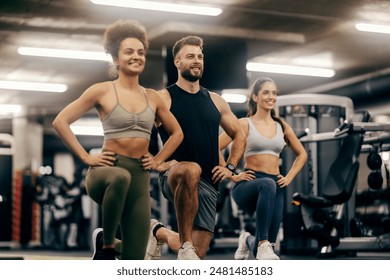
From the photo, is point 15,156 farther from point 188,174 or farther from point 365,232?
point 188,174

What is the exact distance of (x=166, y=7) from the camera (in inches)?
154

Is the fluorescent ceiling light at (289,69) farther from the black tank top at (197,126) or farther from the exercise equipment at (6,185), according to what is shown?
the exercise equipment at (6,185)

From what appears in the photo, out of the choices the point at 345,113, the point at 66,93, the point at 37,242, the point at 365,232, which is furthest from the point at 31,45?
the point at 37,242

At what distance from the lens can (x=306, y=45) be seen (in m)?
4.60

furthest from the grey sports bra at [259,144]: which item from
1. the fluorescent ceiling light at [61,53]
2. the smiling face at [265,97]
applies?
the fluorescent ceiling light at [61,53]

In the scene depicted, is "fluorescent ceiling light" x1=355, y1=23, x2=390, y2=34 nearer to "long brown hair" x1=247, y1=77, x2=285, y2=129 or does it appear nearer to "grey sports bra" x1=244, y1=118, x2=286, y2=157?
"long brown hair" x1=247, y1=77, x2=285, y2=129

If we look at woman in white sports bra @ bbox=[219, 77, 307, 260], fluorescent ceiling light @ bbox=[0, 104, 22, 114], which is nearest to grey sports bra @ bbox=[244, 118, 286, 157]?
woman in white sports bra @ bbox=[219, 77, 307, 260]

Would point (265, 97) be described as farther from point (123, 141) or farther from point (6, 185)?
point (6, 185)

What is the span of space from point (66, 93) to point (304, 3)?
157 cm

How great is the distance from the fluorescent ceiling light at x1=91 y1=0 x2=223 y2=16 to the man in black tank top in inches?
36.0

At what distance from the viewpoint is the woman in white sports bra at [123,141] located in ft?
8.03

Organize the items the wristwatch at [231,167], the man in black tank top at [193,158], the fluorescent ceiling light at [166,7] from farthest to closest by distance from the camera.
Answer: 1. the fluorescent ceiling light at [166,7]
2. the wristwatch at [231,167]
3. the man in black tank top at [193,158]

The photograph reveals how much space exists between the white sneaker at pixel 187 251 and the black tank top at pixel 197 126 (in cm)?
30

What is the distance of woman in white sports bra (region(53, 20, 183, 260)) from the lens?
2447mm
